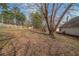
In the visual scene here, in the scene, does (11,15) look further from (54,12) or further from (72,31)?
(72,31)

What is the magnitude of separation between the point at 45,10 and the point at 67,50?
0.62m

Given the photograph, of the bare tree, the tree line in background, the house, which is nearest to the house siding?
the house

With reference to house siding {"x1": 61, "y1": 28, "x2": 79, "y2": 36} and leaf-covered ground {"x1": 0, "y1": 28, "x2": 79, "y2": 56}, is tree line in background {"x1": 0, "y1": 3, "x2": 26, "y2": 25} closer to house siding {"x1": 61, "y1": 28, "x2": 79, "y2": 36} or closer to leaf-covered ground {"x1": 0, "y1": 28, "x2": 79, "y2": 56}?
leaf-covered ground {"x1": 0, "y1": 28, "x2": 79, "y2": 56}

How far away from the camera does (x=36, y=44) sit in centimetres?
225

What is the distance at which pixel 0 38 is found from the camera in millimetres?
2271

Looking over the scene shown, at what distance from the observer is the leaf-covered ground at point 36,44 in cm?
222

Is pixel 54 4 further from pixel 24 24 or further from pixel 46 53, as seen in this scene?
pixel 46 53

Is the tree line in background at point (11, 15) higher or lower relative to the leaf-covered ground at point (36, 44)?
higher

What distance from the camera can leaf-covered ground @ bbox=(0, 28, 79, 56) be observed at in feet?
7.29

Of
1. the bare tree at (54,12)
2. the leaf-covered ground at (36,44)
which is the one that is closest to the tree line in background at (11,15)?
the leaf-covered ground at (36,44)

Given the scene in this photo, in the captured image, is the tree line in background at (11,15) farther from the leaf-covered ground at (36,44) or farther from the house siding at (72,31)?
the house siding at (72,31)

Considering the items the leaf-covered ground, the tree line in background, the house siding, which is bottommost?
the leaf-covered ground

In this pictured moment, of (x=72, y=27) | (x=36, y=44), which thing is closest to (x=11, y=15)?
(x=36, y=44)

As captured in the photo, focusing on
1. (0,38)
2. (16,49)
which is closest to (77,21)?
(16,49)
